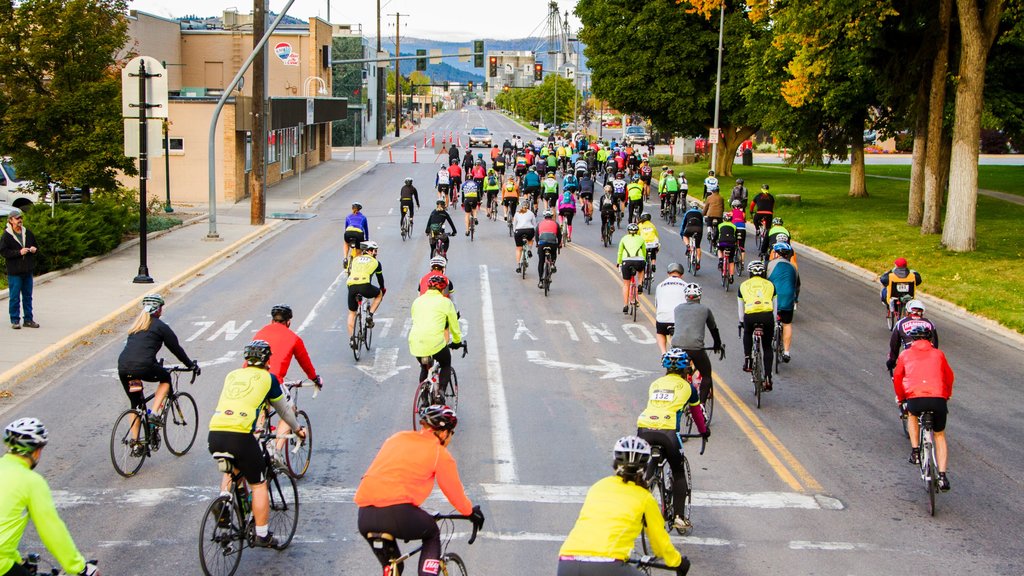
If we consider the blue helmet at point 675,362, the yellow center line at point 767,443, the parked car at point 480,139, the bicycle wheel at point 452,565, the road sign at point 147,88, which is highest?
the road sign at point 147,88

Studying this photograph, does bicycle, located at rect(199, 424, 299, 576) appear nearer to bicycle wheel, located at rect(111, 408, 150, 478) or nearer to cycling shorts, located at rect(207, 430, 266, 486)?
cycling shorts, located at rect(207, 430, 266, 486)

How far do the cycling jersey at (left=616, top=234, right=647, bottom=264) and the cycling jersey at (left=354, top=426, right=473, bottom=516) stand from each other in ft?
42.8

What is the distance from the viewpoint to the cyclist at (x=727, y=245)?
23.2 m

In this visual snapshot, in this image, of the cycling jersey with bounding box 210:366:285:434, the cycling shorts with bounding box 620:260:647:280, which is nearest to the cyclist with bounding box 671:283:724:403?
the cycling jersey with bounding box 210:366:285:434

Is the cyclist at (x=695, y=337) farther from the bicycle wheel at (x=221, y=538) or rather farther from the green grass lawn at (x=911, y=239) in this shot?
the green grass lawn at (x=911, y=239)

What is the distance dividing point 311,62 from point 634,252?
156 feet

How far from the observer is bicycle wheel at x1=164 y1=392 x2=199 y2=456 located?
11805mm

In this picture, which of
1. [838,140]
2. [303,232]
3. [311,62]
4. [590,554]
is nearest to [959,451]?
[590,554]

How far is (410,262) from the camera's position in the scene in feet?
89.4

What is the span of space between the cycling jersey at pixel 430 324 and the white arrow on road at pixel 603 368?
3980mm

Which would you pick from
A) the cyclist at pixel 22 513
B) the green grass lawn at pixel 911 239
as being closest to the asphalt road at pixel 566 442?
the green grass lawn at pixel 911 239

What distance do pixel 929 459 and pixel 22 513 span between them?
8037 millimetres

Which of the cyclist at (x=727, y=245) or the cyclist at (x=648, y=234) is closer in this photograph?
the cyclist at (x=648, y=234)

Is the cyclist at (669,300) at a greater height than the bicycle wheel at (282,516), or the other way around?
the cyclist at (669,300)
